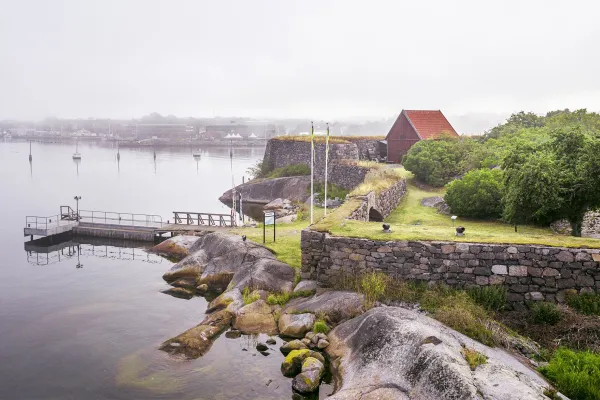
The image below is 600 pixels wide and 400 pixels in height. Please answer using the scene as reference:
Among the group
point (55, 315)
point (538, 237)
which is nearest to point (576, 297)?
point (538, 237)

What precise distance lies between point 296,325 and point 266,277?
3690mm

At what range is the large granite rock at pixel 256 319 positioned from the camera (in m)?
17.0

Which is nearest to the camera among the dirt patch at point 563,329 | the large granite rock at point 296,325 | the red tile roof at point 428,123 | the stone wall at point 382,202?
the dirt patch at point 563,329

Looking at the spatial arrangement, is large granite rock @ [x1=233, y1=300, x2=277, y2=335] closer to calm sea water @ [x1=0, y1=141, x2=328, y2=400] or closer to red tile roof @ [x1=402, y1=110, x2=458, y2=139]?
calm sea water @ [x1=0, y1=141, x2=328, y2=400]

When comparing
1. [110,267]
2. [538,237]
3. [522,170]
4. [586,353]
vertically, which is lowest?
[110,267]

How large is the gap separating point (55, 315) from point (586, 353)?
1922cm

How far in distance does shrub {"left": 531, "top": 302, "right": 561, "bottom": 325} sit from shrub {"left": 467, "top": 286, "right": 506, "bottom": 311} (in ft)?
3.03

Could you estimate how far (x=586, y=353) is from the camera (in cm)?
1194

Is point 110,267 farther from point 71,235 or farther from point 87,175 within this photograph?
point 87,175

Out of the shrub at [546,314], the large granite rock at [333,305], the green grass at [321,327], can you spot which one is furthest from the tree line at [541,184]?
the green grass at [321,327]

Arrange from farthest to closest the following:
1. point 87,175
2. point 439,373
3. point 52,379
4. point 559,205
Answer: point 87,175 < point 559,205 < point 52,379 < point 439,373

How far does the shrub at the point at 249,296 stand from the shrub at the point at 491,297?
302 inches

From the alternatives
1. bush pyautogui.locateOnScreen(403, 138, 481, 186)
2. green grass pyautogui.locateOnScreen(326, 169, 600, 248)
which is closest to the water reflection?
green grass pyautogui.locateOnScreen(326, 169, 600, 248)

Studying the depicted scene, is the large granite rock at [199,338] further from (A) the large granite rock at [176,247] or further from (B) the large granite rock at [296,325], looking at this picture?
(A) the large granite rock at [176,247]
